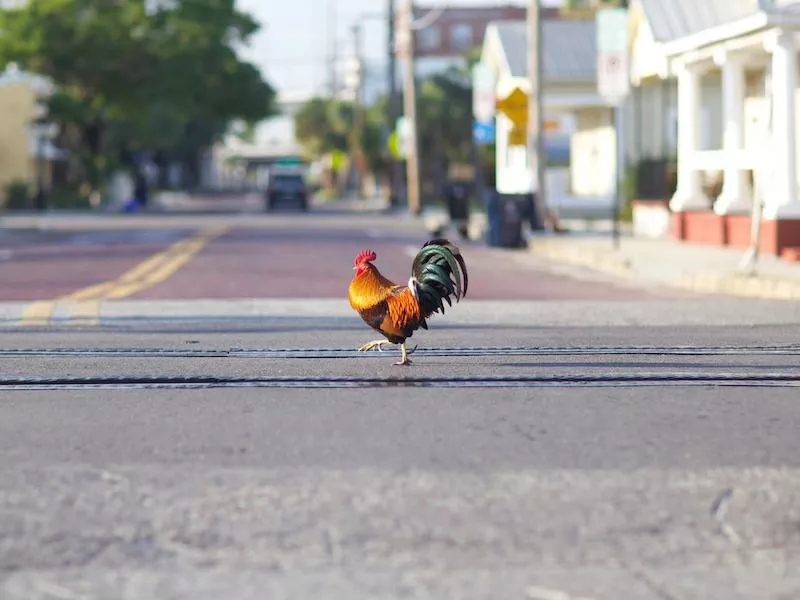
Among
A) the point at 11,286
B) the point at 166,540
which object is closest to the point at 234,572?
the point at 166,540

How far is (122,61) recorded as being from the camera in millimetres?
84000

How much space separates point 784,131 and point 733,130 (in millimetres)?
3490

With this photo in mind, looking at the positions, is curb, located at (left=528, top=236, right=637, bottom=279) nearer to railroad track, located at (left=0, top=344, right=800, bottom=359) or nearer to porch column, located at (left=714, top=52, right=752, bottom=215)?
porch column, located at (left=714, top=52, right=752, bottom=215)

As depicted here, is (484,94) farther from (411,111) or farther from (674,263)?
(674,263)

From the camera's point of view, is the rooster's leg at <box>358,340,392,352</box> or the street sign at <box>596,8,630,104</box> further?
the street sign at <box>596,8,630,104</box>

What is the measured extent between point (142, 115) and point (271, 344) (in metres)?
75.1

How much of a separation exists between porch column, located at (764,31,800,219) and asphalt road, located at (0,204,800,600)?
478 inches

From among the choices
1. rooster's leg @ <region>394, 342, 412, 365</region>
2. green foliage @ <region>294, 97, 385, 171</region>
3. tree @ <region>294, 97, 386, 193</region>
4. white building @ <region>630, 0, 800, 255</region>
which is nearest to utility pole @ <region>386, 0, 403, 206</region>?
tree @ <region>294, 97, 386, 193</region>

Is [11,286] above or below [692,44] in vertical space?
below

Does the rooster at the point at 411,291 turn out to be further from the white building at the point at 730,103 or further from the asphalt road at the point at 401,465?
the white building at the point at 730,103

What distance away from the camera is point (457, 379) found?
11219 millimetres

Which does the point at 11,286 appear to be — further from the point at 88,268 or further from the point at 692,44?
the point at 692,44

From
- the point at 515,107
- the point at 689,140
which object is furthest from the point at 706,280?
the point at 515,107

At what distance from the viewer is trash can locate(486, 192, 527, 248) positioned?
3641 centimetres
